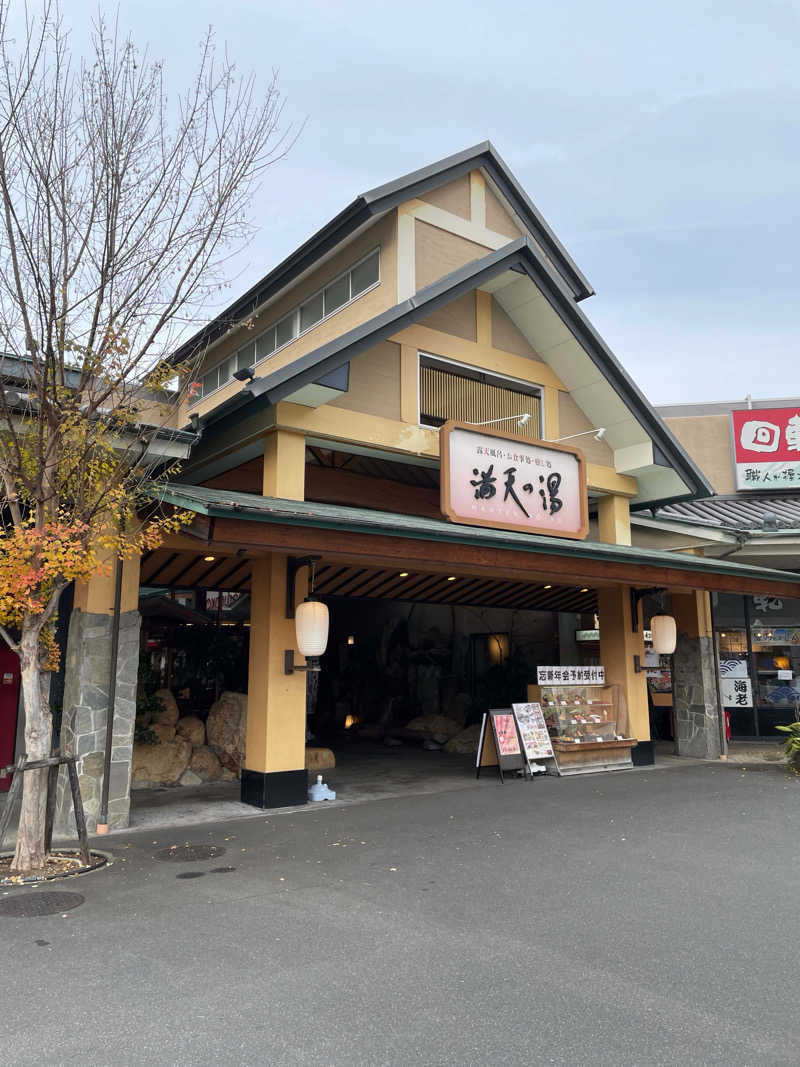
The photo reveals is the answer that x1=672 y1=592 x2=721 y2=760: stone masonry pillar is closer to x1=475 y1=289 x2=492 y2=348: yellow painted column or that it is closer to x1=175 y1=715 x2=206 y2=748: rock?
x1=475 y1=289 x2=492 y2=348: yellow painted column

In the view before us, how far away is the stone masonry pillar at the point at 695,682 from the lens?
15.6 m

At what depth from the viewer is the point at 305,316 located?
1491 centimetres

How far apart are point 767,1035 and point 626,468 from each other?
11520 mm

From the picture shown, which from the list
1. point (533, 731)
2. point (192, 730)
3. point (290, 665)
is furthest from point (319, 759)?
point (290, 665)

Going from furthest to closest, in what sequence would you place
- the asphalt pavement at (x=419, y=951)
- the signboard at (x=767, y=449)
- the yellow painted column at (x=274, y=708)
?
the signboard at (x=767, y=449), the yellow painted column at (x=274, y=708), the asphalt pavement at (x=419, y=951)

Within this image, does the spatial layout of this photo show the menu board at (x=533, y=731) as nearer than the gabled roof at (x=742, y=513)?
Yes

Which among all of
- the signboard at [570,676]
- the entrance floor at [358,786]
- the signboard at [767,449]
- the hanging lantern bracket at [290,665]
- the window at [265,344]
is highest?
the window at [265,344]

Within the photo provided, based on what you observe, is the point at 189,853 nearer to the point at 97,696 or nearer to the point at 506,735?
the point at 97,696

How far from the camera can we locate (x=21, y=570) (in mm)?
6848

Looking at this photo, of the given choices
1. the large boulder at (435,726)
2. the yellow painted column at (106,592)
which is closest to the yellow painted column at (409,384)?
the yellow painted column at (106,592)

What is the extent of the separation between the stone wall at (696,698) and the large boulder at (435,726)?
508 cm

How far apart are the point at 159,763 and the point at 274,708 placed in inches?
125

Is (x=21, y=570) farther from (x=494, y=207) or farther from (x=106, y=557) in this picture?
(x=494, y=207)

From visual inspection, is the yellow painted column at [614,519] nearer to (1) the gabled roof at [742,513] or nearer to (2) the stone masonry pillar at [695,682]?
(1) the gabled roof at [742,513]
